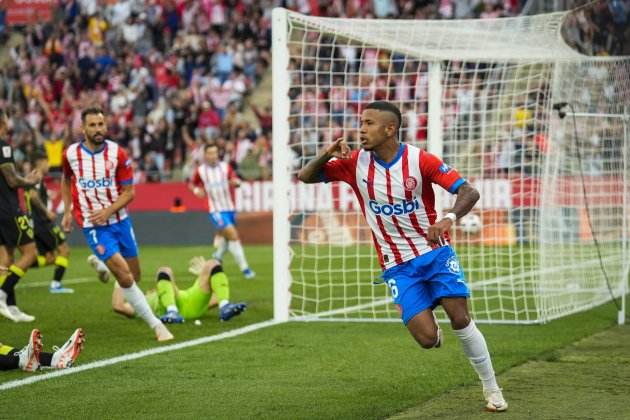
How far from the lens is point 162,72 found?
1252 inches

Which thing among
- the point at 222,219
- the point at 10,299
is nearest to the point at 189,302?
the point at 10,299

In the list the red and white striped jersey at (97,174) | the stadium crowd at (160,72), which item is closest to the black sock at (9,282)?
the red and white striped jersey at (97,174)

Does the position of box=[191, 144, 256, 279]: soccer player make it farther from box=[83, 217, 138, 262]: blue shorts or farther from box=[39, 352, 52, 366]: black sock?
box=[39, 352, 52, 366]: black sock

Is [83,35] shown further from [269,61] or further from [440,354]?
[440,354]

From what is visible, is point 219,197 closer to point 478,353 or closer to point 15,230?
point 15,230

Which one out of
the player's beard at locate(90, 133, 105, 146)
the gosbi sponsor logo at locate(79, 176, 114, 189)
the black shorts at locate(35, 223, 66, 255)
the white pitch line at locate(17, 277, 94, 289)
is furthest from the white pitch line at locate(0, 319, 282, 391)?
the white pitch line at locate(17, 277, 94, 289)

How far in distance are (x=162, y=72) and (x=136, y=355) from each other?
23119 millimetres

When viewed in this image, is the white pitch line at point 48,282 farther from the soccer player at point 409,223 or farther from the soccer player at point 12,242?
the soccer player at point 409,223

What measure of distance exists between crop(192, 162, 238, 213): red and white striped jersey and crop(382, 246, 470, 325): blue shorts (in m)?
10.8

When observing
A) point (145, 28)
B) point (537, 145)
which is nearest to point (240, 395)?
point (537, 145)

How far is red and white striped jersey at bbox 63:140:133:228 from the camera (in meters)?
10.5

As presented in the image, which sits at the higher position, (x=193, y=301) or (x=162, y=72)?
(x=162, y=72)

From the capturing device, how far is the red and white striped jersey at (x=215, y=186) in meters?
17.9

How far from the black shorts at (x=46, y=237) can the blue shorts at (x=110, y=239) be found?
473 cm
